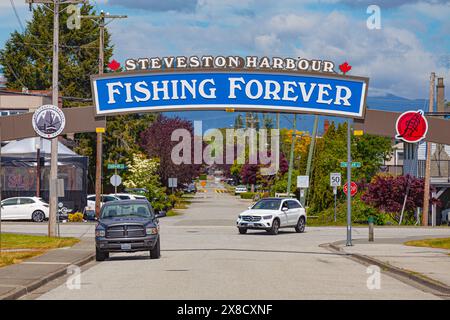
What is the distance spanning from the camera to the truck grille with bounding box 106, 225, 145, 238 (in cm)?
2575

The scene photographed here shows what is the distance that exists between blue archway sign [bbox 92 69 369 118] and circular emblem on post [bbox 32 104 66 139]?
4.45 ft

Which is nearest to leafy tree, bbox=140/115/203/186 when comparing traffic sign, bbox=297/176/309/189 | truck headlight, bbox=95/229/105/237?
traffic sign, bbox=297/176/309/189

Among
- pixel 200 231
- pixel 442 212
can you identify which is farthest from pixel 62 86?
pixel 200 231

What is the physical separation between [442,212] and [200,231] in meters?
27.2

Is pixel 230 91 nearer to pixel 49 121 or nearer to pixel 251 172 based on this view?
pixel 49 121

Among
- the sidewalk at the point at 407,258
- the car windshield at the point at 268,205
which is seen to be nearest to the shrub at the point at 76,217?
the car windshield at the point at 268,205

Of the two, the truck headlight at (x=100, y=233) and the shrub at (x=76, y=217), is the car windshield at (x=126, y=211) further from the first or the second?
the shrub at (x=76, y=217)

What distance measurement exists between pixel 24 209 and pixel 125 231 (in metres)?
29.8

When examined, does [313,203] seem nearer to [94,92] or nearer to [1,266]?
[94,92]

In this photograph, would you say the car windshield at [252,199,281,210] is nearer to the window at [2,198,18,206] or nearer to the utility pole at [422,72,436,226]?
the utility pole at [422,72,436,226]

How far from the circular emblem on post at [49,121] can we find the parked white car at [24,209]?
2544 cm

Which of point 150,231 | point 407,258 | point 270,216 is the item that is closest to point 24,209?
point 270,216

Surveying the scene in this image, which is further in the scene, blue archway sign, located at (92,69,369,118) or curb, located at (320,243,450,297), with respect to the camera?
blue archway sign, located at (92,69,369,118)

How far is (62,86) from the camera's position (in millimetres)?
93500
